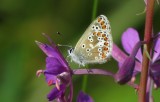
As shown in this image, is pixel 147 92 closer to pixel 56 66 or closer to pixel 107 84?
pixel 56 66

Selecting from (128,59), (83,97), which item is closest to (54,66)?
(83,97)

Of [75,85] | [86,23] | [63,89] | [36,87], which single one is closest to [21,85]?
[36,87]

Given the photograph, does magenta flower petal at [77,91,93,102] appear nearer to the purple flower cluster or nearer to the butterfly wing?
the purple flower cluster

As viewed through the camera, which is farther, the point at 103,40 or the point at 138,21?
the point at 138,21

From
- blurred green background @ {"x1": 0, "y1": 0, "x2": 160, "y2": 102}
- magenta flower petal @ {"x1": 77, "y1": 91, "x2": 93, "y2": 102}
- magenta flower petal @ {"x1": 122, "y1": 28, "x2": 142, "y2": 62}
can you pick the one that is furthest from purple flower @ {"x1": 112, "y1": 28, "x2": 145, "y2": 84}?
blurred green background @ {"x1": 0, "y1": 0, "x2": 160, "y2": 102}

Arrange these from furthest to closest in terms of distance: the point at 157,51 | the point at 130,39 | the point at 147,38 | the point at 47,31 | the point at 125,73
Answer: the point at 47,31
the point at 130,39
the point at 157,51
the point at 147,38
the point at 125,73

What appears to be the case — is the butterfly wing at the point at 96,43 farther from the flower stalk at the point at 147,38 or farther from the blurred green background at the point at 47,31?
the blurred green background at the point at 47,31

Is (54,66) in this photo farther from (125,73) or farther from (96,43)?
(125,73)

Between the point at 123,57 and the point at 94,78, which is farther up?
the point at 123,57
